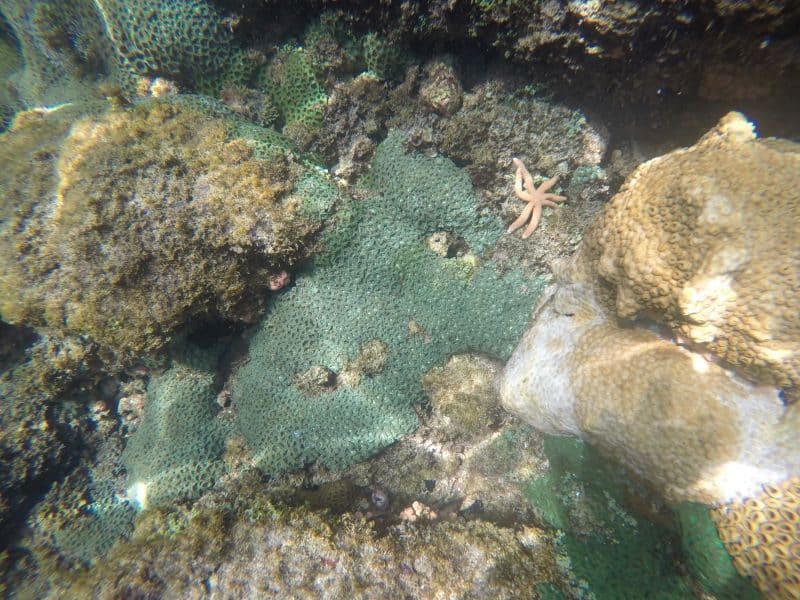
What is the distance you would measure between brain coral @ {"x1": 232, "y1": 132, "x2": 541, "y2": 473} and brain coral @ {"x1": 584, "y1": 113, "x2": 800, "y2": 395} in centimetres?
180

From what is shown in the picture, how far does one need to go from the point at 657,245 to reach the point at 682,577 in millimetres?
3033

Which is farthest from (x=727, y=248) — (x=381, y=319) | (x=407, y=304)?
(x=381, y=319)

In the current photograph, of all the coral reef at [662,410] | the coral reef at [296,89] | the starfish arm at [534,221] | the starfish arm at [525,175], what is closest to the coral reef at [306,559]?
the coral reef at [662,410]

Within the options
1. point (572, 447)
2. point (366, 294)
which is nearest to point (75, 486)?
point (366, 294)

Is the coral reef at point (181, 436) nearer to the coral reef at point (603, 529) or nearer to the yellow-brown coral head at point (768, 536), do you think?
the coral reef at point (603, 529)

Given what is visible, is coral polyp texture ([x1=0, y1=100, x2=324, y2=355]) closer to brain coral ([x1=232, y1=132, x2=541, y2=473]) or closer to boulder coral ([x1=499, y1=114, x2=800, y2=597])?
brain coral ([x1=232, y1=132, x2=541, y2=473])

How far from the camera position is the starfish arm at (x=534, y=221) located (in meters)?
4.30

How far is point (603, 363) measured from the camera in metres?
3.37

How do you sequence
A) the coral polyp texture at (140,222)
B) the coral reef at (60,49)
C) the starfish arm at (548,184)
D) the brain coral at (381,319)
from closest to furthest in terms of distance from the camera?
the coral polyp texture at (140,222) → the starfish arm at (548,184) → the brain coral at (381,319) → the coral reef at (60,49)

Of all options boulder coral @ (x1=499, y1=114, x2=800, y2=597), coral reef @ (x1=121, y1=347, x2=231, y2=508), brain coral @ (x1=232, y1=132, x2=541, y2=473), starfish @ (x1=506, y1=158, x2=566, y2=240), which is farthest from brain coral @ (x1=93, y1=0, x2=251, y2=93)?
boulder coral @ (x1=499, y1=114, x2=800, y2=597)

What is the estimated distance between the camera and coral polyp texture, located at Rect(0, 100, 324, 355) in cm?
392

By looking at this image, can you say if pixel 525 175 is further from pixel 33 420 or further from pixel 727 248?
pixel 33 420

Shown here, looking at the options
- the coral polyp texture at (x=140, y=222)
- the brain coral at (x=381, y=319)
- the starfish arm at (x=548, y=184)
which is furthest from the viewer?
the brain coral at (x=381, y=319)

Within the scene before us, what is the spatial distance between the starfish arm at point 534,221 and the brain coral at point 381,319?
0.42 metres
